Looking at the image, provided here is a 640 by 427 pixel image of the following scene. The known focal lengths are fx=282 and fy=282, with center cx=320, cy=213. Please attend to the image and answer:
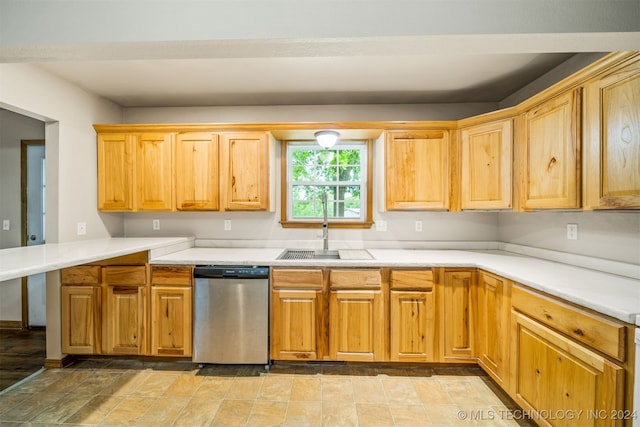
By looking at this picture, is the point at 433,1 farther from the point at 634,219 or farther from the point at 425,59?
the point at 634,219

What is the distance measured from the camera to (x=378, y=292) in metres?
2.31

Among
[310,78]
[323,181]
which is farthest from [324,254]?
[310,78]

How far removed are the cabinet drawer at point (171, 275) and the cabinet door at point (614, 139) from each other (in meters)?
2.79

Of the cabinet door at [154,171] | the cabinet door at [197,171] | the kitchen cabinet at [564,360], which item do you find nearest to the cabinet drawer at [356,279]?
the kitchen cabinet at [564,360]

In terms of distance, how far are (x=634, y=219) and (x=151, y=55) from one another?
9.31ft

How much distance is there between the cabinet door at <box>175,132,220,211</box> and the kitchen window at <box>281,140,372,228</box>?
721 mm

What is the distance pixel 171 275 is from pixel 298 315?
1.11 m

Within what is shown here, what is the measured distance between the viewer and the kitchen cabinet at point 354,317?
7.57 feet

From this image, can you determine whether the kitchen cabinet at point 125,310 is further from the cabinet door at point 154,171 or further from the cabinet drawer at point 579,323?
the cabinet drawer at point 579,323

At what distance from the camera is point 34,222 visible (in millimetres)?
3090

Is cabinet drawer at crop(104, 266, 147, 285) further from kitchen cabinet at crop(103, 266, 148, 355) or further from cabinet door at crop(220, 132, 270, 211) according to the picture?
cabinet door at crop(220, 132, 270, 211)

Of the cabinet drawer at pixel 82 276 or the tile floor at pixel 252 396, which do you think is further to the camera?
the cabinet drawer at pixel 82 276

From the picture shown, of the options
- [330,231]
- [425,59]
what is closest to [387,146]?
[425,59]

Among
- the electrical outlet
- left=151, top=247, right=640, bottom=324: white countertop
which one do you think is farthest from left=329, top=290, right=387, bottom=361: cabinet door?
the electrical outlet
